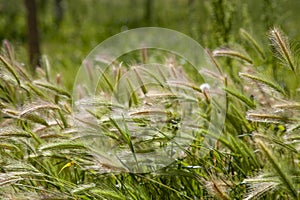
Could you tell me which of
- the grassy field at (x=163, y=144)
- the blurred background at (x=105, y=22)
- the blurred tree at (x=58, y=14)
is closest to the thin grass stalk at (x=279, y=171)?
the grassy field at (x=163, y=144)

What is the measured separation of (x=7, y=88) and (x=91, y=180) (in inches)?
31.4

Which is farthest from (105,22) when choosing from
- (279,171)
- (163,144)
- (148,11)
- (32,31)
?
(279,171)

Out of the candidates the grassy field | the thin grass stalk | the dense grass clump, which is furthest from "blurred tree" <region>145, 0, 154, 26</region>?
the thin grass stalk

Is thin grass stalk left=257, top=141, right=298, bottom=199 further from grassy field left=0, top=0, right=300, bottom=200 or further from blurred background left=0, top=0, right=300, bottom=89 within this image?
blurred background left=0, top=0, right=300, bottom=89

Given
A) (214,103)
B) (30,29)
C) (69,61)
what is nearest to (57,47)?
(69,61)

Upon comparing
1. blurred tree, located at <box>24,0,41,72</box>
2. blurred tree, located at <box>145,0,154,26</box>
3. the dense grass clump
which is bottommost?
the dense grass clump

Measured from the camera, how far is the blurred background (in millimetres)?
4172

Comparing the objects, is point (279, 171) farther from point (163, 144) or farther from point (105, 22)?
point (105, 22)

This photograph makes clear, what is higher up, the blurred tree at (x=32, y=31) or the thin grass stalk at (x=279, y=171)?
the blurred tree at (x=32, y=31)

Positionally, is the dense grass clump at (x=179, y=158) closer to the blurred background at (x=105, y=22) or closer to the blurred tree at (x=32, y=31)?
the blurred background at (x=105, y=22)

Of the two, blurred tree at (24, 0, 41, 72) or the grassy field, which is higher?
blurred tree at (24, 0, 41, 72)

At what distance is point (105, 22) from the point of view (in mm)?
10281

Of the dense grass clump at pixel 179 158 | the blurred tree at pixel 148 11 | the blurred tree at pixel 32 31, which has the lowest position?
the dense grass clump at pixel 179 158

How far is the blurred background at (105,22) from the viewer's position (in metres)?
4.17
